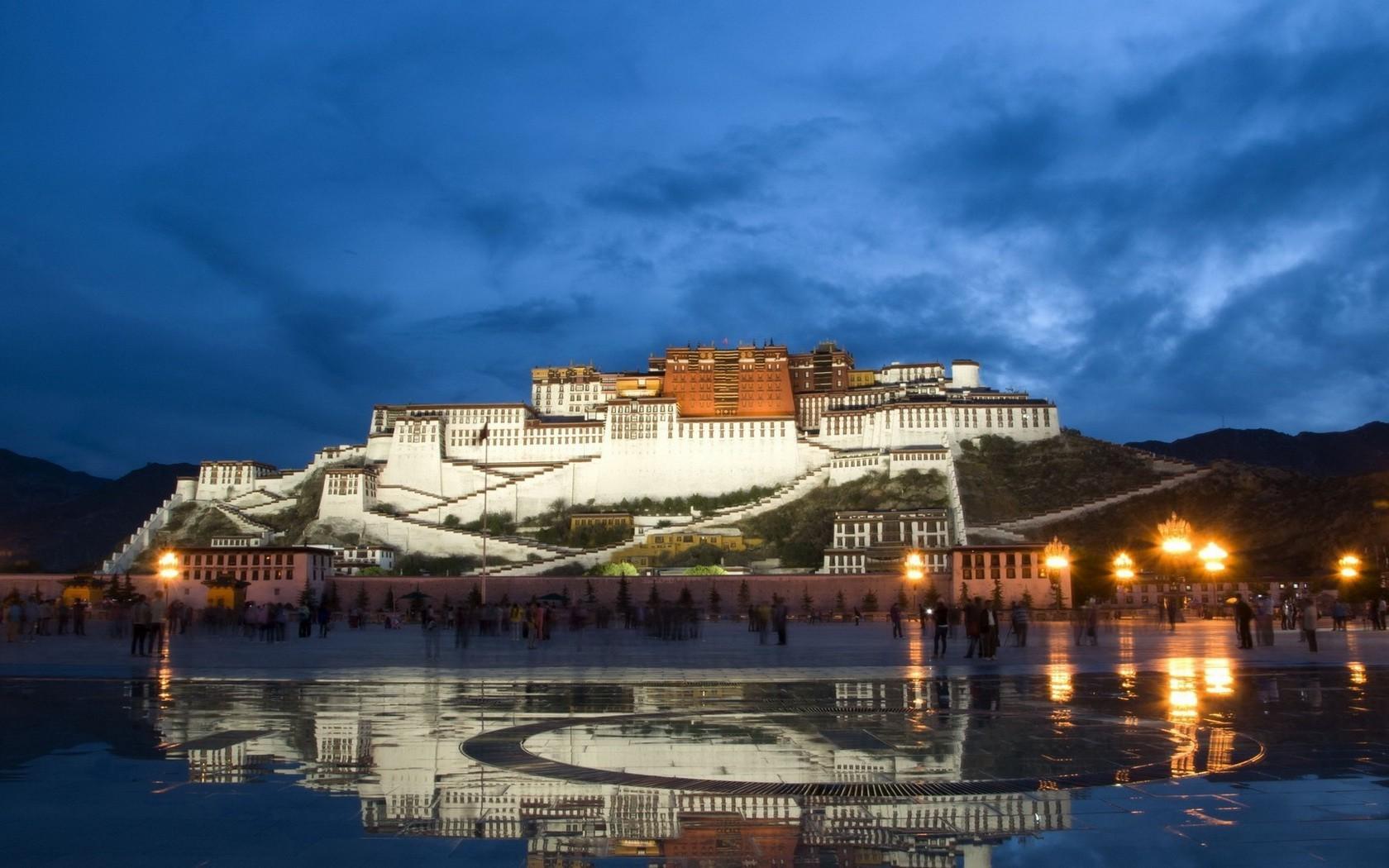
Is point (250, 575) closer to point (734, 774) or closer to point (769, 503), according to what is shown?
point (769, 503)

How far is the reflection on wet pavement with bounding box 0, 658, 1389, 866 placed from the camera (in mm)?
5473

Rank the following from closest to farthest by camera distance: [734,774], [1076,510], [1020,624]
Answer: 1. [734,774]
2. [1020,624]
3. [1076,510]

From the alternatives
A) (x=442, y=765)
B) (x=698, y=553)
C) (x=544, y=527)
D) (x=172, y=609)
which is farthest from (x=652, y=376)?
(x=442, y=765)

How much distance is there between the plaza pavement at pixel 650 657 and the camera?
17344mm

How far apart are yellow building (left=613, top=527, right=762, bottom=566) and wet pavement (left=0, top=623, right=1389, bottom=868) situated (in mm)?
62041

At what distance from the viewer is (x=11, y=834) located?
554 centimetres

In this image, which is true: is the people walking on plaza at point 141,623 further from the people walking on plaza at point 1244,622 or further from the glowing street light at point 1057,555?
the glowing street light at point 1057,555

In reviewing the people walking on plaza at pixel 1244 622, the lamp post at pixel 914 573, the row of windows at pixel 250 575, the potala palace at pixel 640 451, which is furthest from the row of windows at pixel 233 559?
the people walking on plaza at pixel 1244 622

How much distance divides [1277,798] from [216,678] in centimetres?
1449

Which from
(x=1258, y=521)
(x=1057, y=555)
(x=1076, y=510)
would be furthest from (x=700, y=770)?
(x=1258, y=521)

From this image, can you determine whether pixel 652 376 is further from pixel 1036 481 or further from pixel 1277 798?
pixel 1277 798

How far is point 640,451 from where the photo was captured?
98.7 metres

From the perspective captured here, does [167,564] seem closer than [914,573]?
Yes

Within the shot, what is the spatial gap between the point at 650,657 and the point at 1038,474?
73395mm
